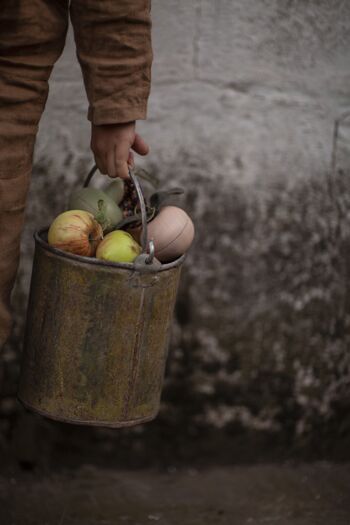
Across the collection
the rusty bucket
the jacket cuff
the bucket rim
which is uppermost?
the jacket cuff

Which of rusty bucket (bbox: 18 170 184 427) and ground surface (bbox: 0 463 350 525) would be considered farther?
ground surface (bbox: 0 463 350 525)

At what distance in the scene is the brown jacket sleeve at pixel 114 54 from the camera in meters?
2.33

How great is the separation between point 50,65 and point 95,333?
64 cm

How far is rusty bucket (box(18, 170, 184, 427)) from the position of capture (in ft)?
7.98

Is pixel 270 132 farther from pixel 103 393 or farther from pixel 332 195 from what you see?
pixel 103 393

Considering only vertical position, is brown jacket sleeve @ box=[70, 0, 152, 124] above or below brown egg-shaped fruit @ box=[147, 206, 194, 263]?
above

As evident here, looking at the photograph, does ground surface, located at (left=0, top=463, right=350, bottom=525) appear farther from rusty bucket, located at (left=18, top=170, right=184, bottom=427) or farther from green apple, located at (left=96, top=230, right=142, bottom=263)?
green apple, located at (left=96, top=230, right=142, bottom=263)

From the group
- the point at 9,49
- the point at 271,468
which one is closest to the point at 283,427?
the point at 271,468

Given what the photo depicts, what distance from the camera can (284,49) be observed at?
3164 millimetres

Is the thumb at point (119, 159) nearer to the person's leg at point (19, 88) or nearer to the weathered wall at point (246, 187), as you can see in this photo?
the person's leg at point (19, 88)

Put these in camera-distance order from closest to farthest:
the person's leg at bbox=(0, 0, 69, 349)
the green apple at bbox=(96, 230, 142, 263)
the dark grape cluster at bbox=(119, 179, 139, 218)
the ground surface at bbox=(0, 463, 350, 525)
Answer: the person's leg at bbox=(0, 0, 69, 349), the green apple at bbox=(96, 230, 142, 263), the dark grape cluster at bbox=(119, 179, 139, 218), the ground surface at bbox=(0, 463, 350, 525)

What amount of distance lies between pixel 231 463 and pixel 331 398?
0.39m

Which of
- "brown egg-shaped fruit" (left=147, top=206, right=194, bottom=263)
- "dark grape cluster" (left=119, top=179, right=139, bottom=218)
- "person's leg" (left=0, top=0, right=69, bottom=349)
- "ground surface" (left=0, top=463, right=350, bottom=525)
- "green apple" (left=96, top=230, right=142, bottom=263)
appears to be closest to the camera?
"person's leg" (left=0, top=0, right=69, bottom=349)

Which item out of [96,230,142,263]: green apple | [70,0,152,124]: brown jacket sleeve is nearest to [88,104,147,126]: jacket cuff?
[70,0,152,124]: brown jacket sleeve
